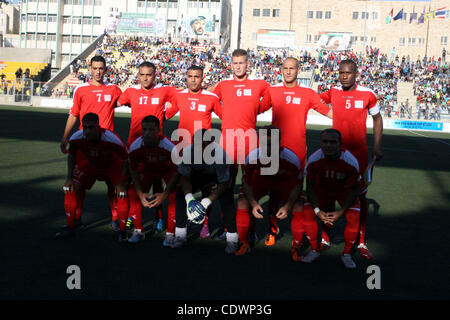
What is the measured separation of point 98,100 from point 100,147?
3.46 ft

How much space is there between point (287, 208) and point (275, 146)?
717 mm

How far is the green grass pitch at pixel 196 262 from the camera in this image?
387cm

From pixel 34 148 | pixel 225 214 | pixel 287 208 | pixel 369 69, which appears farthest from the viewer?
pixel 369 69

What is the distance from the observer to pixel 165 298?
12.0 ft

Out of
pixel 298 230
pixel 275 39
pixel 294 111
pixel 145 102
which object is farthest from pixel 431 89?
pixel 298 230

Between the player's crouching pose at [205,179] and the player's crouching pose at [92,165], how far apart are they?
0.68 meters

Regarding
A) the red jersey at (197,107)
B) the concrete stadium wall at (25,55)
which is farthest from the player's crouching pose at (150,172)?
the concrete stadium wall at (25,55)

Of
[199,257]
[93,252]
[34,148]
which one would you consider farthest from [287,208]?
[34,148]

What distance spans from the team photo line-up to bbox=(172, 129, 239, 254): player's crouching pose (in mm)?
12

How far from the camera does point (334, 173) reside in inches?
193

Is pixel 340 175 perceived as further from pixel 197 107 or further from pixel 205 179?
pixel 197 107

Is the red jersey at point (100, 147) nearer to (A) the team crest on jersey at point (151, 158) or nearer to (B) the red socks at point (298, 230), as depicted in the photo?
(A) the team crest on jersey at point (151, 158)
